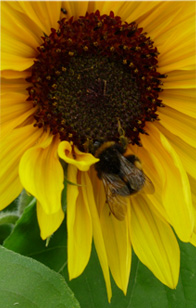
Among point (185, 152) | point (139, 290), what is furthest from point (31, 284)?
point (185, 152)

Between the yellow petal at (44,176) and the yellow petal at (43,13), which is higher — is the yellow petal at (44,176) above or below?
below

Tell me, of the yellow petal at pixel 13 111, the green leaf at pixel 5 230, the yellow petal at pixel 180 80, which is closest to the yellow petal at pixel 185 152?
the yellow petal at pixel 180 80

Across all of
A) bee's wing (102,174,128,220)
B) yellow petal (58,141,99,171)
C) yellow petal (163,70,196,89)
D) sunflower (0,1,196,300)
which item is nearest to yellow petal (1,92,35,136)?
sunflower (0,1,196,300)

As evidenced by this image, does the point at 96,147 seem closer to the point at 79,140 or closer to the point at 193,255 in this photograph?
the point at 79,140

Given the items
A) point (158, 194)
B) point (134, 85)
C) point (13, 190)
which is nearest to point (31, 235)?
point (13, 190)

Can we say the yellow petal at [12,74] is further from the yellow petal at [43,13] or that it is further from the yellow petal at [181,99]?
the yellow petal at [181,99]

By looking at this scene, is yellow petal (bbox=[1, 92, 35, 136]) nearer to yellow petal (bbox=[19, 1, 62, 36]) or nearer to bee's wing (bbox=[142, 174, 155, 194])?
yellow petal (bbox=[19, 1, 62, 36])
